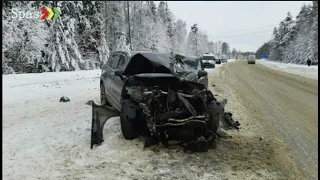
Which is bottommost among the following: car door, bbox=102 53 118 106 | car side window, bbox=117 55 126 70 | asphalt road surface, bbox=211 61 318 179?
asphalt road surface, bbox=211 61 318 179

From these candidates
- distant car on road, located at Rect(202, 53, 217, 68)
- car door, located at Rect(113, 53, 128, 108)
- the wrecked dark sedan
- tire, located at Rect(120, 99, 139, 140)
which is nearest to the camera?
the wrecked dark sedan

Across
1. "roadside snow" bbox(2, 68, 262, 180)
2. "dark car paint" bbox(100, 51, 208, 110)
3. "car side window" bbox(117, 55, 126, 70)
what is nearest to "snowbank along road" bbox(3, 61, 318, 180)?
"roadside snow" bbox(2, 68, 262, 180)

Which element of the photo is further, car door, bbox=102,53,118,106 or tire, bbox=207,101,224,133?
car door, bbox=102,53,118,106

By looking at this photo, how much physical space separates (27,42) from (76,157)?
78.9 ft

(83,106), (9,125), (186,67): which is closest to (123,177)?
(186,67)

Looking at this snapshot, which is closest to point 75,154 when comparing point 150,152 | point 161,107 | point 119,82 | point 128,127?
point 128,127

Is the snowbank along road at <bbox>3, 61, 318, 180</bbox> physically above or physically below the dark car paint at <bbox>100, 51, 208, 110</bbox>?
below

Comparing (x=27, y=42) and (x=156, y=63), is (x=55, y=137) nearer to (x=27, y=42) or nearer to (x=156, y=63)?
(x=156, y=63)

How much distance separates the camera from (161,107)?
19.5 feet

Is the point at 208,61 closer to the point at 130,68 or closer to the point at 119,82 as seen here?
the point at 119,82

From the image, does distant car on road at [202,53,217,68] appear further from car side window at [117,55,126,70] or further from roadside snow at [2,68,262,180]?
roadside snow at [2,68,262,180]

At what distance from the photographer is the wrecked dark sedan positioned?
5.83 meters

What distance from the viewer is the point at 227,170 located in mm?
4887

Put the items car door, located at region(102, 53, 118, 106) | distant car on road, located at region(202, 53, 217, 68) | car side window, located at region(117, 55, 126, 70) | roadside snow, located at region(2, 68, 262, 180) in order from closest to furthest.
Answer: roadside snow, located at region(2, 68, 262, 180), car side window, located at region(117, 55, 126, 70), car door, located at region(102, 53, 118, 106), distant car on road, located at region(202, 53, 217, 68)
